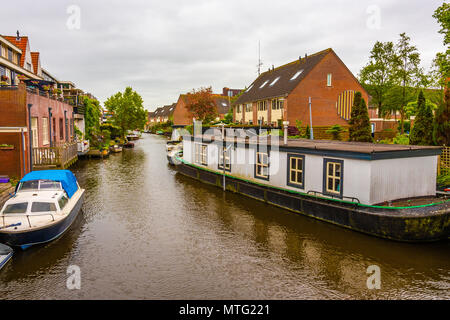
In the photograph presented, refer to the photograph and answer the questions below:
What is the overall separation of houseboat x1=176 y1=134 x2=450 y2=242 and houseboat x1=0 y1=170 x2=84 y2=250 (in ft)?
33.6

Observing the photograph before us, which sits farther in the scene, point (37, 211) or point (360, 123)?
point (360, 123)

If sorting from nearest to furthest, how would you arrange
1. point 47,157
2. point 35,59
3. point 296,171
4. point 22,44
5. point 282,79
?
point 296,171
point 47,157
point 282,79
point 22,44
point 35,59

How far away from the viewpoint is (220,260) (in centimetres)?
1134

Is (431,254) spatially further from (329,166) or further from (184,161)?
(184,161)

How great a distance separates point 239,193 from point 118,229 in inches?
334

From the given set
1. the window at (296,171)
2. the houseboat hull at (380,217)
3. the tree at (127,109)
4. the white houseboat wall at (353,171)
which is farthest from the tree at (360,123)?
the tree at (127,109)

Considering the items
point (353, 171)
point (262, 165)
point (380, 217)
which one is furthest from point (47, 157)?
point (380, 217)

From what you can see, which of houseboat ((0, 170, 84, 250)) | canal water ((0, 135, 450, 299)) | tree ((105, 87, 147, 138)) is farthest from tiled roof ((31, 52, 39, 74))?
houseboat ((0, 170, 84, 250))

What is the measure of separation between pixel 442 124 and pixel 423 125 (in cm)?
94

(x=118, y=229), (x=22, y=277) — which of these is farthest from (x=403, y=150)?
(x=22, y=277)

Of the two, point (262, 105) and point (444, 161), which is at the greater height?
point (262, 105)

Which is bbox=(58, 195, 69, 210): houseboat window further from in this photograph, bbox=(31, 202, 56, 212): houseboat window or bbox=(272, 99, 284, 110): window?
bbox=(272, 99, 284, 110): window

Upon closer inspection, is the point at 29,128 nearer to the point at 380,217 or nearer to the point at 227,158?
the point at 227,158
